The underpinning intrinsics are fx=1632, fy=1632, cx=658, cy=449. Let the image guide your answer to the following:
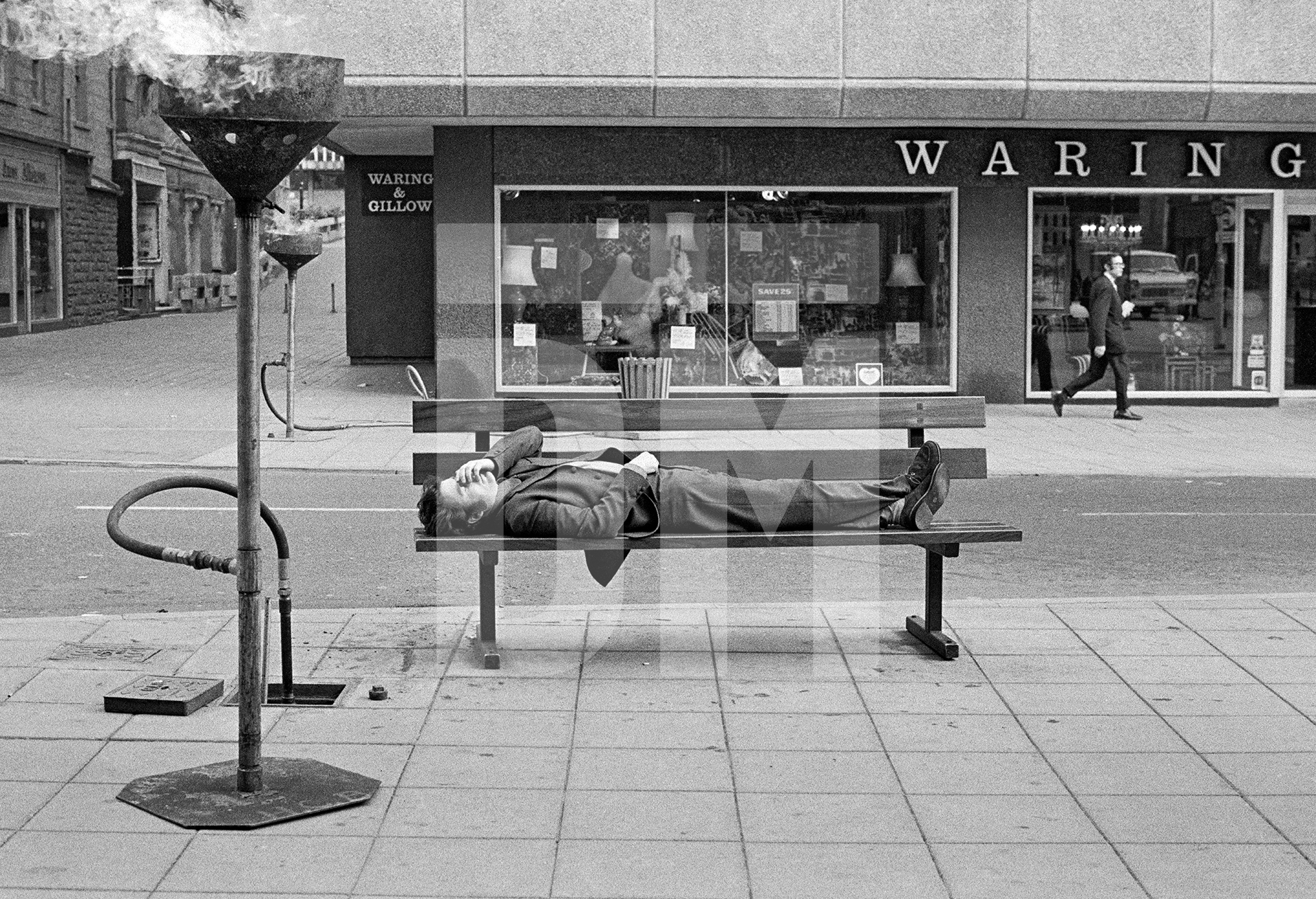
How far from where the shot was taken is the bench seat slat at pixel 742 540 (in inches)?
249

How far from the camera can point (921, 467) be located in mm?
6672

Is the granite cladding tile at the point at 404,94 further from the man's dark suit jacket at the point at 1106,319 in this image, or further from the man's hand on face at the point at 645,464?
the man's hand on face at the point at 645,464

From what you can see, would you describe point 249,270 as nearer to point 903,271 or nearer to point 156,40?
point 156,40

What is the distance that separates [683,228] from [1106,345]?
5045 millimetres

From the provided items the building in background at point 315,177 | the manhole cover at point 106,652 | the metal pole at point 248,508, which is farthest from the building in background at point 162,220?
the metal pole at point 248,508

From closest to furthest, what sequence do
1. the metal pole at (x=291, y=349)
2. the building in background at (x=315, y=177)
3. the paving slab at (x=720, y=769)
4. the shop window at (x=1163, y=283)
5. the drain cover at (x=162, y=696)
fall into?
the paving slab at (x=720, y=769)
the drain cover at (x=162, y=696)
the metal pole at (x=291, y=349)
the shop window at (x=1163, y=283)
the building in background at (x=315, y=177)

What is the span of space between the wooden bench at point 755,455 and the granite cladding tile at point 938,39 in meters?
10.7

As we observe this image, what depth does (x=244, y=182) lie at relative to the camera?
4.76 meters

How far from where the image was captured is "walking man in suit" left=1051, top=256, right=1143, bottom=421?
18.3 metres

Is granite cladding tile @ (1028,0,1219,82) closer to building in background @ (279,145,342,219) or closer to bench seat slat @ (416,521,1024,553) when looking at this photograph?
building in background @ (279,145,342,219)

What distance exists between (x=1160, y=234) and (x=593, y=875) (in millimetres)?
17018

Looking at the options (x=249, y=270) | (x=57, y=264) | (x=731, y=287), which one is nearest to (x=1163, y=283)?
(x=731, y=287)

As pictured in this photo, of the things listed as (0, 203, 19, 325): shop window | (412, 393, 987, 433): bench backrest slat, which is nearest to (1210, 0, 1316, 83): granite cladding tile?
(412, 393, 987, 433): bench backrest slat

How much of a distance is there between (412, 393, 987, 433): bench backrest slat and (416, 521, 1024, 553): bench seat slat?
778 millimetres
